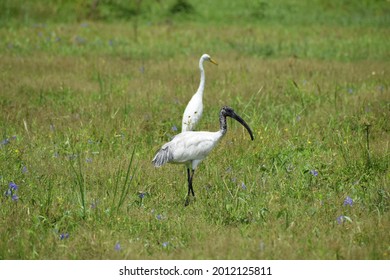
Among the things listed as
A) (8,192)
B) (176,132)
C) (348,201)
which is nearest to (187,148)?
(348,201)

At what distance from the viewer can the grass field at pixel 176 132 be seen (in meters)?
5.73

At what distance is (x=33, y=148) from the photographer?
8328 millimetres

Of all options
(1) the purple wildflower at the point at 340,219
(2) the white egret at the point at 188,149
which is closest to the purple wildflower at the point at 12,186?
(2) the white egret at the point at 188,149

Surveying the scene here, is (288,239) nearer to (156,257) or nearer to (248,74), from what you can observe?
(156,257)

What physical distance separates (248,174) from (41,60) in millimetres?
7694

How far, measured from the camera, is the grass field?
5.73 meters

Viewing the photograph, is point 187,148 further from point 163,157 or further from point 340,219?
point 340,219

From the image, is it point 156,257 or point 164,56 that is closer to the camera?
point 156,257

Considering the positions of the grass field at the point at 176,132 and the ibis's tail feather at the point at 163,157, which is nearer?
the grass field at the point at 176,132

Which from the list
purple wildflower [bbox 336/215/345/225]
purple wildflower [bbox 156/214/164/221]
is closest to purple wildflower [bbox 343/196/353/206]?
purple wildflower [bbox 336/215/345/225]

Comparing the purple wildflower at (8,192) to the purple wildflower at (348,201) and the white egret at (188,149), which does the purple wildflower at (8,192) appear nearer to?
the white egret at (188,149)

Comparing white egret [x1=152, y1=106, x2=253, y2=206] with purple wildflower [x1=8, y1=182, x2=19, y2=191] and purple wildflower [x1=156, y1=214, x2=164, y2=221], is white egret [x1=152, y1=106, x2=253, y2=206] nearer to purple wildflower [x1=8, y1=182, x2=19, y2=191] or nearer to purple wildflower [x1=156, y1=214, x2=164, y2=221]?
purple wildflower [x1=156, y1=214, x2=164, y2=221]

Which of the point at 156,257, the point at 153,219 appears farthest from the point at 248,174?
the point at 156,257

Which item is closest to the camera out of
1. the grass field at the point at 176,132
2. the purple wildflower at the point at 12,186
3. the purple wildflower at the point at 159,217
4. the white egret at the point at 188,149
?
the grass field at the point at 176,132
